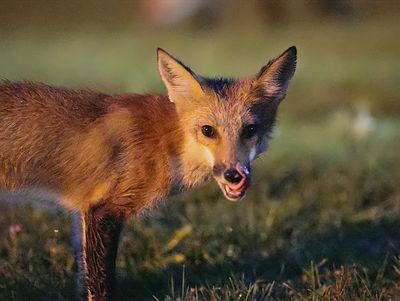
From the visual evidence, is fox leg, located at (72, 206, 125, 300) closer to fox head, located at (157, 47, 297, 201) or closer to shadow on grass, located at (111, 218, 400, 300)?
shadow on grass, located at (111, 218, 400, 300)

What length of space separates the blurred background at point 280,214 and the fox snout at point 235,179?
1.88 feet

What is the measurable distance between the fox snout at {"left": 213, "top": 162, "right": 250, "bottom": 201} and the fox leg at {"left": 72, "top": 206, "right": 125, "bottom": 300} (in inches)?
24.1

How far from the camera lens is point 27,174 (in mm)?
5250

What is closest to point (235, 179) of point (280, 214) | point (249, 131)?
point (249, 131)

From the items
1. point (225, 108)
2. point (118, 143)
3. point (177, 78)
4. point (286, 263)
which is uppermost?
point (177, 78)

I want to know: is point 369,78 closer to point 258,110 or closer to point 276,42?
point 276,42

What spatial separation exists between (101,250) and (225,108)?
102 cm

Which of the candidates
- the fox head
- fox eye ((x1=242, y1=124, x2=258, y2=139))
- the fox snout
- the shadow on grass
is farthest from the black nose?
the shadow on grass

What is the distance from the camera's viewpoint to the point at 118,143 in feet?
17.1

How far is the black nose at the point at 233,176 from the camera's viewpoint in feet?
15.9

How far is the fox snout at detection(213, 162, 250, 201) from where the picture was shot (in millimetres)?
4852

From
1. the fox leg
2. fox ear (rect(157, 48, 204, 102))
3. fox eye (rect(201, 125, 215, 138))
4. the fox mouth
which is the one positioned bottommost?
the fox leg

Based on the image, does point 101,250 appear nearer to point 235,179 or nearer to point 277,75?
point 235,179

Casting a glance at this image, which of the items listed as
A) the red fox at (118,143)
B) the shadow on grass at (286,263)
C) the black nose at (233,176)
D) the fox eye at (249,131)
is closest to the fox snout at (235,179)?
the black nose at (233,176)
